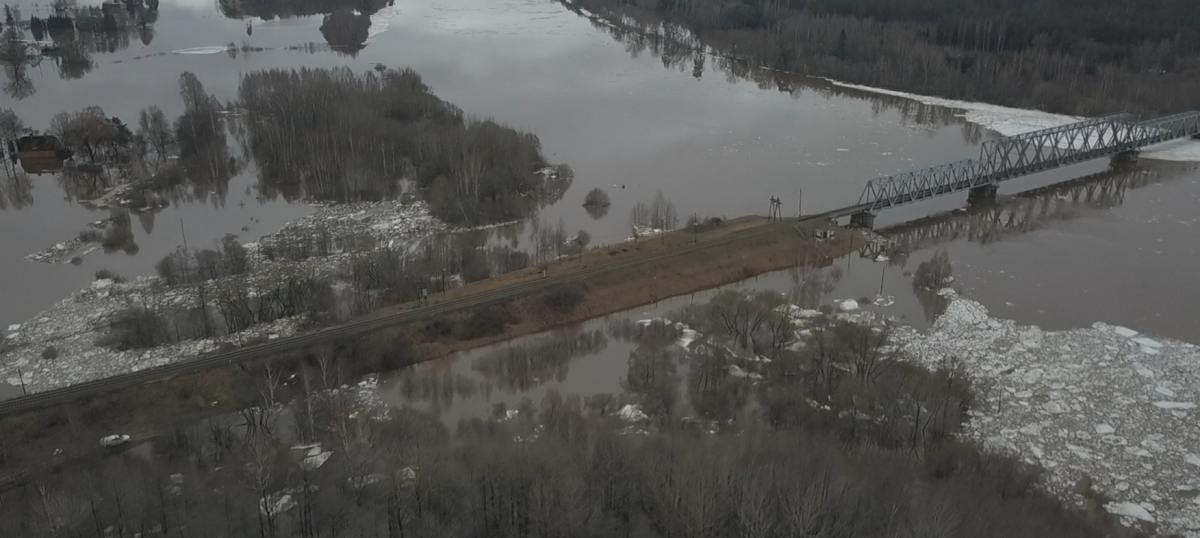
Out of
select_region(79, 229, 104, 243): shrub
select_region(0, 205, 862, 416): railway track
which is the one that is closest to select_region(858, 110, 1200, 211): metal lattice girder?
select_region(0, 205, 862, 416): railway track

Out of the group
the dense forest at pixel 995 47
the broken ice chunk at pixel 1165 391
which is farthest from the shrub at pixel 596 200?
the dense forest at pixel 995 47

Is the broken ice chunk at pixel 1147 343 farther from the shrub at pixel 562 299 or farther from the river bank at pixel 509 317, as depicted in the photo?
the shrub at pixel 562 299

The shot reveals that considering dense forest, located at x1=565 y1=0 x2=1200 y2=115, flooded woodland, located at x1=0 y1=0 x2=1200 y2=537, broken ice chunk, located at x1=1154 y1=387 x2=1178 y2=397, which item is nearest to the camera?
flooded woodland, located at x1=0 y1=0 x2=1200 y2=537

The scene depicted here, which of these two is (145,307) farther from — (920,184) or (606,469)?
(920,184)

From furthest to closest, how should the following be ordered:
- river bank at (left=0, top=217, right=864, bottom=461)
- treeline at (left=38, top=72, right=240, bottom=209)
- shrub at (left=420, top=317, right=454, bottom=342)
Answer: treeline at (left=38, top=72, right=240, bottom=209)
shrub at (left=420, top=317, right=454, bottom=342)
river bank at (left=0, top=217, right=864, bottom=461)

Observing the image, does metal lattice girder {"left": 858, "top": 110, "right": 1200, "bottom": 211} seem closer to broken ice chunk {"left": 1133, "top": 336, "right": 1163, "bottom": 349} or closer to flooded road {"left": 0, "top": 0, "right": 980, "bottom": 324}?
flooded road {"left": 0, "top": 0, "right": 980, "bottom": 324}

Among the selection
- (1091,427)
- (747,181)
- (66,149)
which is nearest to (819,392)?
(1091,427)

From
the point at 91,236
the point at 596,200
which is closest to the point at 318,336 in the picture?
the point at 91,236
